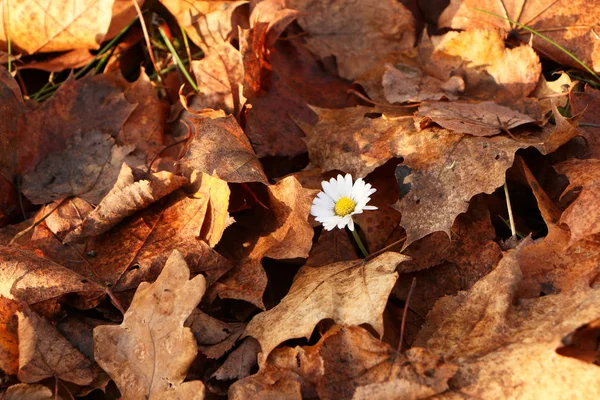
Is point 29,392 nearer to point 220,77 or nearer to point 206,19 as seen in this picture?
point 220,77

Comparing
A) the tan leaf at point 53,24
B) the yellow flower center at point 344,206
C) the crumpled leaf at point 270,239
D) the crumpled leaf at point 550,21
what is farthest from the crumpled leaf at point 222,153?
the crumpled leaf at point 550,21

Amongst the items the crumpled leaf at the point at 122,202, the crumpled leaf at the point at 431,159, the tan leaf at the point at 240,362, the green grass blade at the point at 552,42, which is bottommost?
the tan leaf at the point at 240,362

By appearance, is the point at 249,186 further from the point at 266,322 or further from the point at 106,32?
the point at 106,32

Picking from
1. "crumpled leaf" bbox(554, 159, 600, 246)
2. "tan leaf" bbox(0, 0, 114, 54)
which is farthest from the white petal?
"tan leaf" bbox(0, 0, 114, 54)

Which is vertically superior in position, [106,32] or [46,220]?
[106,32]

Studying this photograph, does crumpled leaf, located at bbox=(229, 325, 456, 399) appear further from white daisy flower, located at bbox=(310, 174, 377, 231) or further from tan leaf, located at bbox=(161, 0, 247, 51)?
tan leaf, located at bbox=(161, 0, 247, 51)

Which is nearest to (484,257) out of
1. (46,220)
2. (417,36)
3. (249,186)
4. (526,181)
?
(526,181)

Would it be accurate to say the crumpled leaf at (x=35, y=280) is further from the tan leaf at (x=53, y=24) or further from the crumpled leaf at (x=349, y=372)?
the tan leaf at (x=53, y=24)
